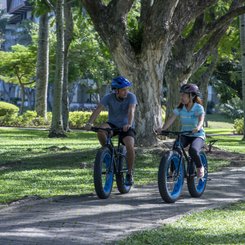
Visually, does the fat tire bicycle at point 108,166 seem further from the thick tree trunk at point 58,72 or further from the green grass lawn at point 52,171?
the thick tree trunk at point 58,72

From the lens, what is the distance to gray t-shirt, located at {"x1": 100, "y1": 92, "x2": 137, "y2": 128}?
10.4 m

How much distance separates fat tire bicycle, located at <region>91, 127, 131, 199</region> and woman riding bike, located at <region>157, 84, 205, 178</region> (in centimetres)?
76

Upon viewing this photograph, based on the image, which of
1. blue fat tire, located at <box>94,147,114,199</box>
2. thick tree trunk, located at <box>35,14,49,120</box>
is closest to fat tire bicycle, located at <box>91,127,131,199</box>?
blue fat tire, located at <box>94,147,114,199</box>

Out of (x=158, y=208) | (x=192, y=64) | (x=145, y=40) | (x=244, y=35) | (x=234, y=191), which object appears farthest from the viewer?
(x=244, y=35)

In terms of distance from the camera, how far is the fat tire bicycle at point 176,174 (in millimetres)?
9781

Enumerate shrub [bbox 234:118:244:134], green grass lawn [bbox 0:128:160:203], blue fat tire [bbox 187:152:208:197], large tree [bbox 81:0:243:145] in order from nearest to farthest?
blue fat tire [bbox 187:152:208:197]
green grass lawn [bbox 0:128:160:203]
large tree [bbox 81:0:243:145]
shrub [bbox 234:118:244:134]

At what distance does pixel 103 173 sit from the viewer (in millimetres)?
10055

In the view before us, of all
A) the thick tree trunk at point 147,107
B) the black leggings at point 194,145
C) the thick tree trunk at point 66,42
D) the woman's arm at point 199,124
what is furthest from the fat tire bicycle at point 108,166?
the thick tree trunk at point 66,42

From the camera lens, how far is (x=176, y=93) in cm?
2239

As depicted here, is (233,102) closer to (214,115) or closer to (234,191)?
(214,115)

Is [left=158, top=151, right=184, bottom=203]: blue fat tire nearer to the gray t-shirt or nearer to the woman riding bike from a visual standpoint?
the woman riding bike

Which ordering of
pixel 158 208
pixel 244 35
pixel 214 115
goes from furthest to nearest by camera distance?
pixel 214 115
pixel 244 35
pixel 158 208

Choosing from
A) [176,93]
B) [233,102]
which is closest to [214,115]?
[233,102]

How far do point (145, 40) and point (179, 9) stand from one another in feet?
3.77
